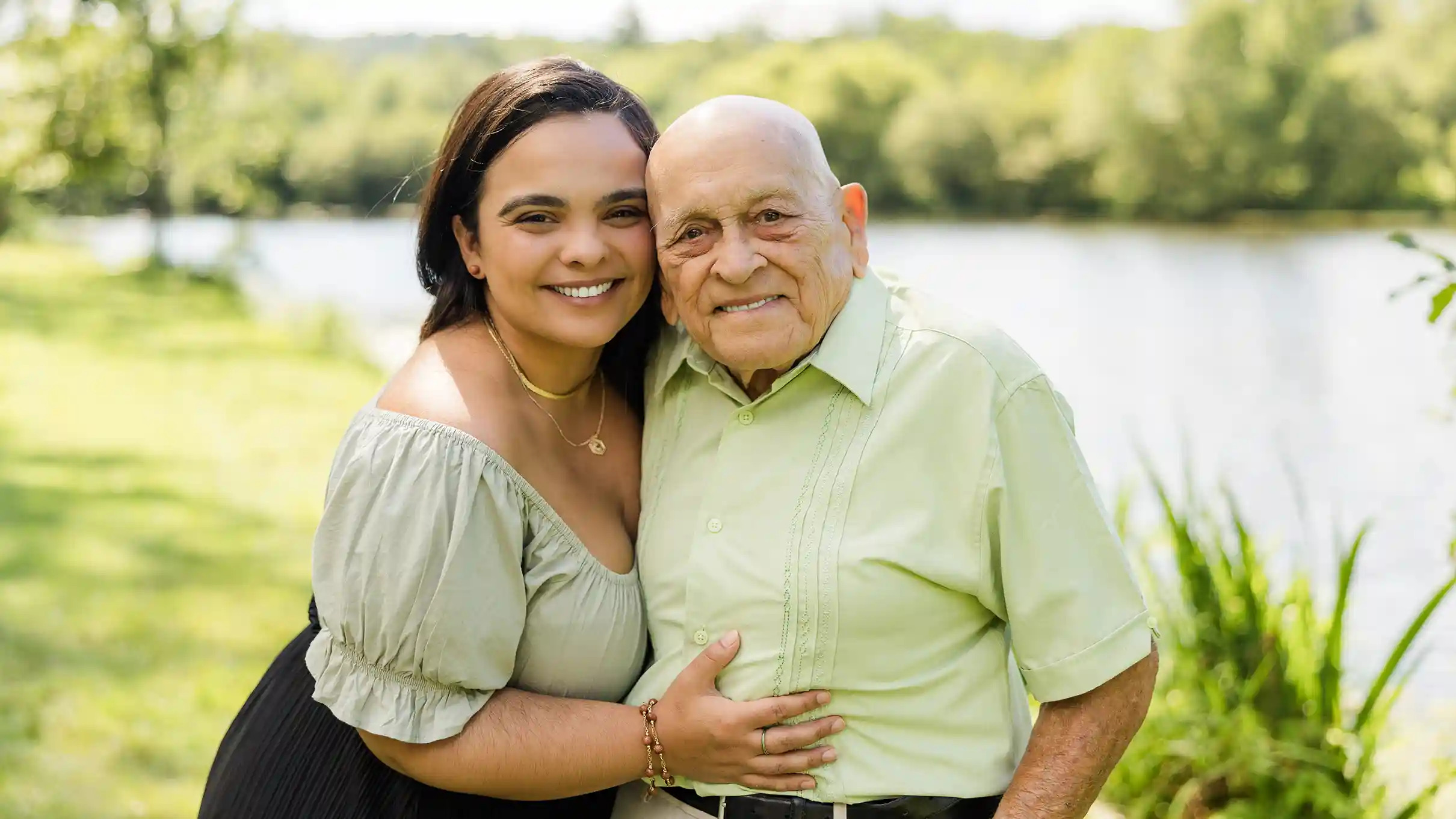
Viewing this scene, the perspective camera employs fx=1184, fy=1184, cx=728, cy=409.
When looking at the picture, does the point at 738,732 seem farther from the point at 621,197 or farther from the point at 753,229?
the point at 621,197

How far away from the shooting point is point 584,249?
208cm

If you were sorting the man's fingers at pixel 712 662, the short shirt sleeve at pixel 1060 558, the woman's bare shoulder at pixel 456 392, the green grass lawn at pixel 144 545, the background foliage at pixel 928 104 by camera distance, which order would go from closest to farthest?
the short shirt sleeve at pixel 1060 558 < the man's fingers at pixel 712 662 < the woman's bare shoulder at pixel 456 392 < the green grass lawn at pixel 144 545 < the background foliage at pixel 928 104

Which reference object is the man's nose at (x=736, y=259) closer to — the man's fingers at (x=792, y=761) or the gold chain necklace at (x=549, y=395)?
the gold chain necklace at (x=549, y=395)

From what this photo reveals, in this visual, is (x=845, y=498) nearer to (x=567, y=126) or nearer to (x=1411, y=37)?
(x=567, y=126)

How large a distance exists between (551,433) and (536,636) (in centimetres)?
40

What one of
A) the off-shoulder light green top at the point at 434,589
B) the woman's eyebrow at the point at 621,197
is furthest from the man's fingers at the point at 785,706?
the woman's eyebrow at the point at 621,197

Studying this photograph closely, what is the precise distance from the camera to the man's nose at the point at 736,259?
1.93 metres

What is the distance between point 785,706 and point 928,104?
26179mm

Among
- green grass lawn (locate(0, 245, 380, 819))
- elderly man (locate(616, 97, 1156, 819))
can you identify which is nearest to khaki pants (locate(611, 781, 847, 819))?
elderly man (locate(616, 97, 1156, 819))

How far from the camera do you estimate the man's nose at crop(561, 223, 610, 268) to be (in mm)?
2082

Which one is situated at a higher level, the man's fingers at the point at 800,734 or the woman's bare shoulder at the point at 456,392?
the woman's bare shoulder at the point at 456,392

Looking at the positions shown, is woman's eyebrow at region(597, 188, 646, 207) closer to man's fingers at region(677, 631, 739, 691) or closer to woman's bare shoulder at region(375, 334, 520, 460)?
woman's bare shoulder at region(375, 334, 520, 460)

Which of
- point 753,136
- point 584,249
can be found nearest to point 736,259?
point 753,136

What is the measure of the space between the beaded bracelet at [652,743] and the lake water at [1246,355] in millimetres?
863
